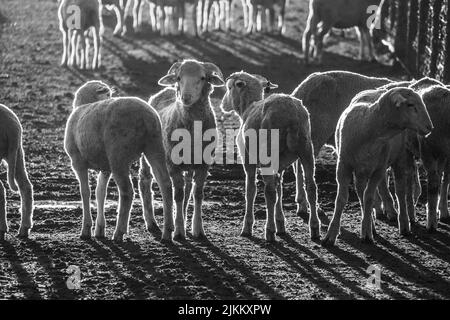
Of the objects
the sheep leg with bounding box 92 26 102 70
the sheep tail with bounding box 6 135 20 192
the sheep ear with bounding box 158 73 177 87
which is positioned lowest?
the sheep leg with bounding box 92 26 102 70

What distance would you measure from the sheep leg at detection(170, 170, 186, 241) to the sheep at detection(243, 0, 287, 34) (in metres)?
18.6

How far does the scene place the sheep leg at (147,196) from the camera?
1280 cm

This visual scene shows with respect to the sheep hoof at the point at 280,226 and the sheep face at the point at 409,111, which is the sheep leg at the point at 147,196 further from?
the sheep face at the point at 409,111

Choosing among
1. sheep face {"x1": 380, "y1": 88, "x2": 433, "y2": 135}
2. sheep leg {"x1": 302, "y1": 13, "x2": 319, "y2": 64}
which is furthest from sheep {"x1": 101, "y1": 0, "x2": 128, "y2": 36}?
sheep face {"x1": 380, "y1": 88, "x2": 433, "y2": 135}

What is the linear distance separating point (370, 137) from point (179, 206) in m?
1.90

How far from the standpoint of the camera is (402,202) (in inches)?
490

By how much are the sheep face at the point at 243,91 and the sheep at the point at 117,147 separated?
132 centimetres

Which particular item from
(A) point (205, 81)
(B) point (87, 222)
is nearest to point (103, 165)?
(B) point (87, 222)

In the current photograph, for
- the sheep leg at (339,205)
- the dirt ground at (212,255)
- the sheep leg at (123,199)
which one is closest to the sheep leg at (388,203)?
the dirt ground at (212,255)

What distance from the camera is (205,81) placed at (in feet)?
41.6

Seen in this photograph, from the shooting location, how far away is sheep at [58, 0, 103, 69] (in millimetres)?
26016

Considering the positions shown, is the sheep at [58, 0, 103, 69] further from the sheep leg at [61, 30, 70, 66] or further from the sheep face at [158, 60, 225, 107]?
the sheep face at [158, 60, 225, 107]

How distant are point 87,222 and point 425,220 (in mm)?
3453

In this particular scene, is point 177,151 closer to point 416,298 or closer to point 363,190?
point 363,190
